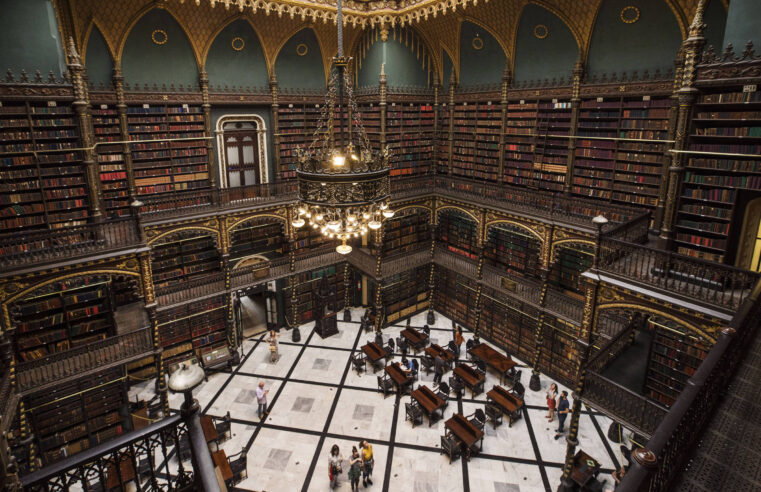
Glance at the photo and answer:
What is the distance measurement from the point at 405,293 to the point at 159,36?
1022 cm

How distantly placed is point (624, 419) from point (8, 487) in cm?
782

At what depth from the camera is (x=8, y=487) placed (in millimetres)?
2262

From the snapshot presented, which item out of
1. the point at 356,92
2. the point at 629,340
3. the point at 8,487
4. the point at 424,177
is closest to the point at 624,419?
the point at 629,340

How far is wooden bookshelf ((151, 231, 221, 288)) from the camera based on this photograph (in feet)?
37.8

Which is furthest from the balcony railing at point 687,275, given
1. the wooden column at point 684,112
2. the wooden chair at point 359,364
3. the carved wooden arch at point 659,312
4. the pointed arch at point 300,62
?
the pointed arch at point 300,62

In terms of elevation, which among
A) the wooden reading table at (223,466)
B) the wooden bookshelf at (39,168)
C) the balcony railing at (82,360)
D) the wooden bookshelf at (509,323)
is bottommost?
the wooden reading table at (223,466)

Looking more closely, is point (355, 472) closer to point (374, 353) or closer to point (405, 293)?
point (374, 353)

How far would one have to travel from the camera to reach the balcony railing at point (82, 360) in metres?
8.18

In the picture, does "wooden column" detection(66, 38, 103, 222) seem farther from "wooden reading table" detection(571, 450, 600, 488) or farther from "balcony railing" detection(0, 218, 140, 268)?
"wooden reading table" detection(571, 450, 600, 488)

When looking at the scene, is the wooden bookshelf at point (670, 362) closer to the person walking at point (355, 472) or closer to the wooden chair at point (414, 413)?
the wooden chair at point (414, 413)

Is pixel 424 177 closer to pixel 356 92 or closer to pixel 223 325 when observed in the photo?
pixel 356 92

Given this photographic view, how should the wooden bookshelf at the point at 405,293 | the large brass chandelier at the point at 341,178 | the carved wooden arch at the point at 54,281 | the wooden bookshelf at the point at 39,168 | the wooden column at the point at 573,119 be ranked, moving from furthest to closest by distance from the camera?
the wooden bookshelf at the point at 405,293, the wooden column at the point at 573,119, the wooden bookshelf at the point at 39,168, the carved wooden arch at the point at 54,281, the large brass chandelier at the point at 341,178

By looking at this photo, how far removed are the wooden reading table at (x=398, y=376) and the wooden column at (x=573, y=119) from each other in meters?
6.23

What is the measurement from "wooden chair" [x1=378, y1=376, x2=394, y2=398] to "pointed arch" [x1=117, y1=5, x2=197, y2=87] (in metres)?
9.29
